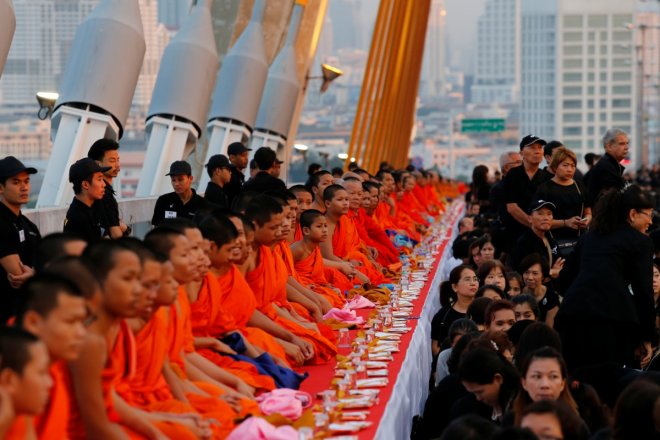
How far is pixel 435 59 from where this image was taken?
182 metres

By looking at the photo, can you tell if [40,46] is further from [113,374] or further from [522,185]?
[113,374]

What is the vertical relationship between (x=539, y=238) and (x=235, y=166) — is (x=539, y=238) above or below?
below

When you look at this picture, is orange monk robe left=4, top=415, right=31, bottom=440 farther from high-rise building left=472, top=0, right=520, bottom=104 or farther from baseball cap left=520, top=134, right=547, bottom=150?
high-rise building left=472, top=0, right=520, bottom=104

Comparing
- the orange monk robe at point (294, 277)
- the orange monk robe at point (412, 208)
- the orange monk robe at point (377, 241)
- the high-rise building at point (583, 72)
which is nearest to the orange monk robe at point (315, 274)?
the orange monk robe at point (294, 277)

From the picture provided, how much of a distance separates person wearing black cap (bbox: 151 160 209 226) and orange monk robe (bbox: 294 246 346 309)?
0.74 m

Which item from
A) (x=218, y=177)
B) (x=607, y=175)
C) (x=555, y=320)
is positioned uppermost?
(x=607, y=175)

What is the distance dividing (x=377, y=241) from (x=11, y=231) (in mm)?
6207

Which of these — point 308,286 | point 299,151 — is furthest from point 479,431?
point 299,151

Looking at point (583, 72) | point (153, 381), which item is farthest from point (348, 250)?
point (583, 72)

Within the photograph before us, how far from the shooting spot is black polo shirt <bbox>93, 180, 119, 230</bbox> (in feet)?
24.7

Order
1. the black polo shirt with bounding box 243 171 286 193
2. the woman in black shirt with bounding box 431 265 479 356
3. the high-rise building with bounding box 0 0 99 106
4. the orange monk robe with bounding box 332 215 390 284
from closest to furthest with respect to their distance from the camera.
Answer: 1. the woman in black shirt with bounding box 431 265 479 356
2. the black polo shirt with bounding box 243 171 286 193
3. the orange monk robe with bounding box 332 215 390 284
4. the high-rise building with bounding box 0 0 99 106

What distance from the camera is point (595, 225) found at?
23.9 feet

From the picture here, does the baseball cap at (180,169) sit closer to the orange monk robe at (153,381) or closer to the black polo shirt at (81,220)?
the black polo shirt at (81,220)

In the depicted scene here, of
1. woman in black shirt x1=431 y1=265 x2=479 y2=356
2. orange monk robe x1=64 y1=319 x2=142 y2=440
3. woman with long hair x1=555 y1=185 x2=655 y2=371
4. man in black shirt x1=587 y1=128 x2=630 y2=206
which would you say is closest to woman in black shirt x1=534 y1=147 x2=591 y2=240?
man in black shirt x1=587 y1=128 x2=630 y2=206
